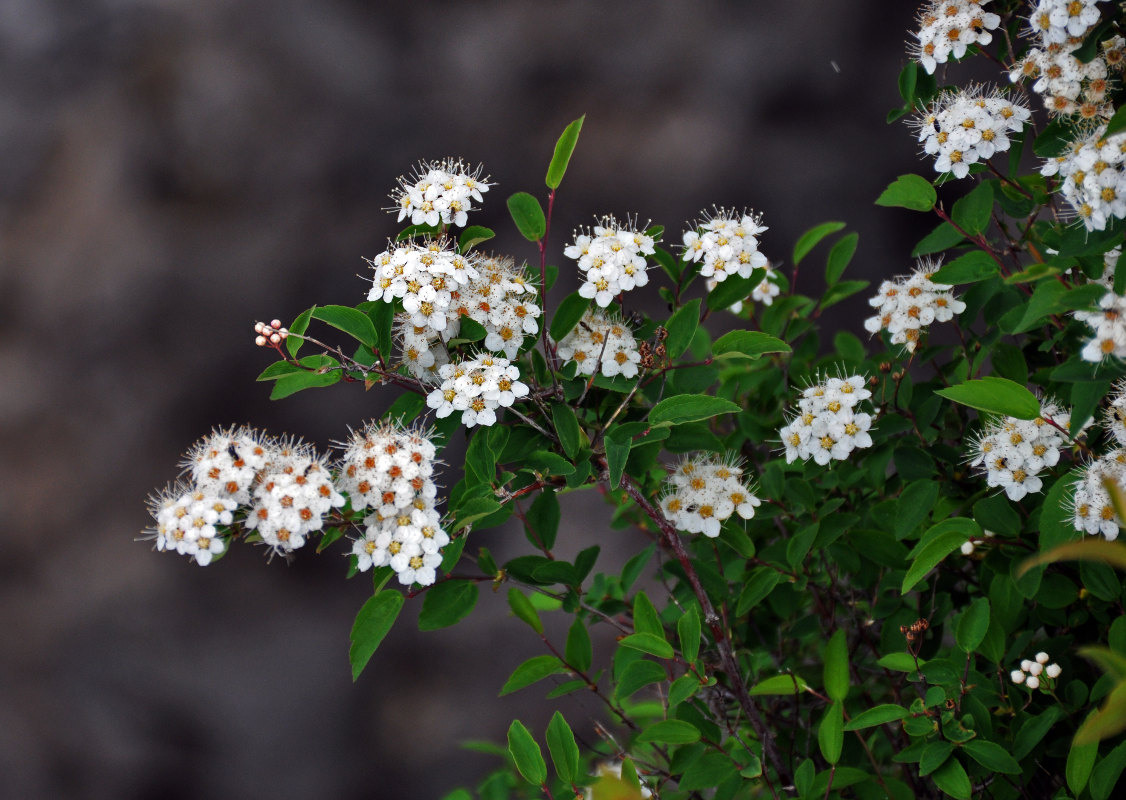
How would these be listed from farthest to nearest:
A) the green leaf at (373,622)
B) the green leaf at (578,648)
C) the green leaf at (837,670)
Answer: the green leaf at (578,648) < the green leaf at (837,670) < the green leaf at (373,622)

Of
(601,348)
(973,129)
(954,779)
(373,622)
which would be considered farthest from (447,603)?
(973,129)

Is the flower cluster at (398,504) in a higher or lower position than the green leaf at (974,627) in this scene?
higher

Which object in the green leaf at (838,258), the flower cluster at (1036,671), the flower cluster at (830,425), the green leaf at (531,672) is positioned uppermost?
the green leaf at (838,258)

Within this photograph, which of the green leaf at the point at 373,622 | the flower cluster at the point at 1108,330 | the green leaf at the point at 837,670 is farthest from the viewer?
the green leaf at the point at 837,670

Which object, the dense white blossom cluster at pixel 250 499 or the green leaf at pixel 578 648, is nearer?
the dense white blossom cluster at pixel 250 499

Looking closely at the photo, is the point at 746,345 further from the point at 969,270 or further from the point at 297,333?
the point at 297,333

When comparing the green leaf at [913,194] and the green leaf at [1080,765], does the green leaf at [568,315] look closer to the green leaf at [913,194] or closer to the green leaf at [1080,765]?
the green leaf at [913,194]

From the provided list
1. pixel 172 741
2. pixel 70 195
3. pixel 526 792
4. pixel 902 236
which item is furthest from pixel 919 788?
pixel 70 195

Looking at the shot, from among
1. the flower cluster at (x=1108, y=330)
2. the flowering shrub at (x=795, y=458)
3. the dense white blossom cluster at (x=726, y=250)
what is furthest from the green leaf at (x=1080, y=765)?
the dense white blossom cluster at (x=726, y=250)
